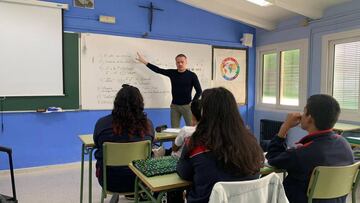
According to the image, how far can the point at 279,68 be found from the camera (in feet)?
17.9

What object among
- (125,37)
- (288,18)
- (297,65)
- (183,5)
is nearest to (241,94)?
(297,65)

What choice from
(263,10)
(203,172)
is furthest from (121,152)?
(263,10)

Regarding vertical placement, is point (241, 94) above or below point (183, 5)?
below

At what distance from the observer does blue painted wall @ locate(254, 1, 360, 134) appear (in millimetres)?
4242

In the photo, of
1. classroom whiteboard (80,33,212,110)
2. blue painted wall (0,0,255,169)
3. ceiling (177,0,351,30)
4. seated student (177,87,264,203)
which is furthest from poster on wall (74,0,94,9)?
seated student (177,87,264,203)

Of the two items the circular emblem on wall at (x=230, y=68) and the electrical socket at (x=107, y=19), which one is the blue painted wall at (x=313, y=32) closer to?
the circular emblem on wall at (x=230, y=68)

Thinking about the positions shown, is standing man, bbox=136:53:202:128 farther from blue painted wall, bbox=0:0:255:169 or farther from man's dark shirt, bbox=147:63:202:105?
blue painted wall, bbox=0:0:255:169

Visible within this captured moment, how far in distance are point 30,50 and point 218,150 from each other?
3.35 m

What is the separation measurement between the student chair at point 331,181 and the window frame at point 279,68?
3.49 meters

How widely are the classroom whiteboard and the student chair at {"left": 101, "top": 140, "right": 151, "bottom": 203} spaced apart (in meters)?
2.30

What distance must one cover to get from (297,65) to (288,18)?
83 centimetres

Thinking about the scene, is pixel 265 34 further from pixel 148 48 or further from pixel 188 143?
pixel 188 143

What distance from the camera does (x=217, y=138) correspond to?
140 cm

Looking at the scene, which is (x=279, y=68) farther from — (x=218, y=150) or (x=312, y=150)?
(x=218, y=150)
